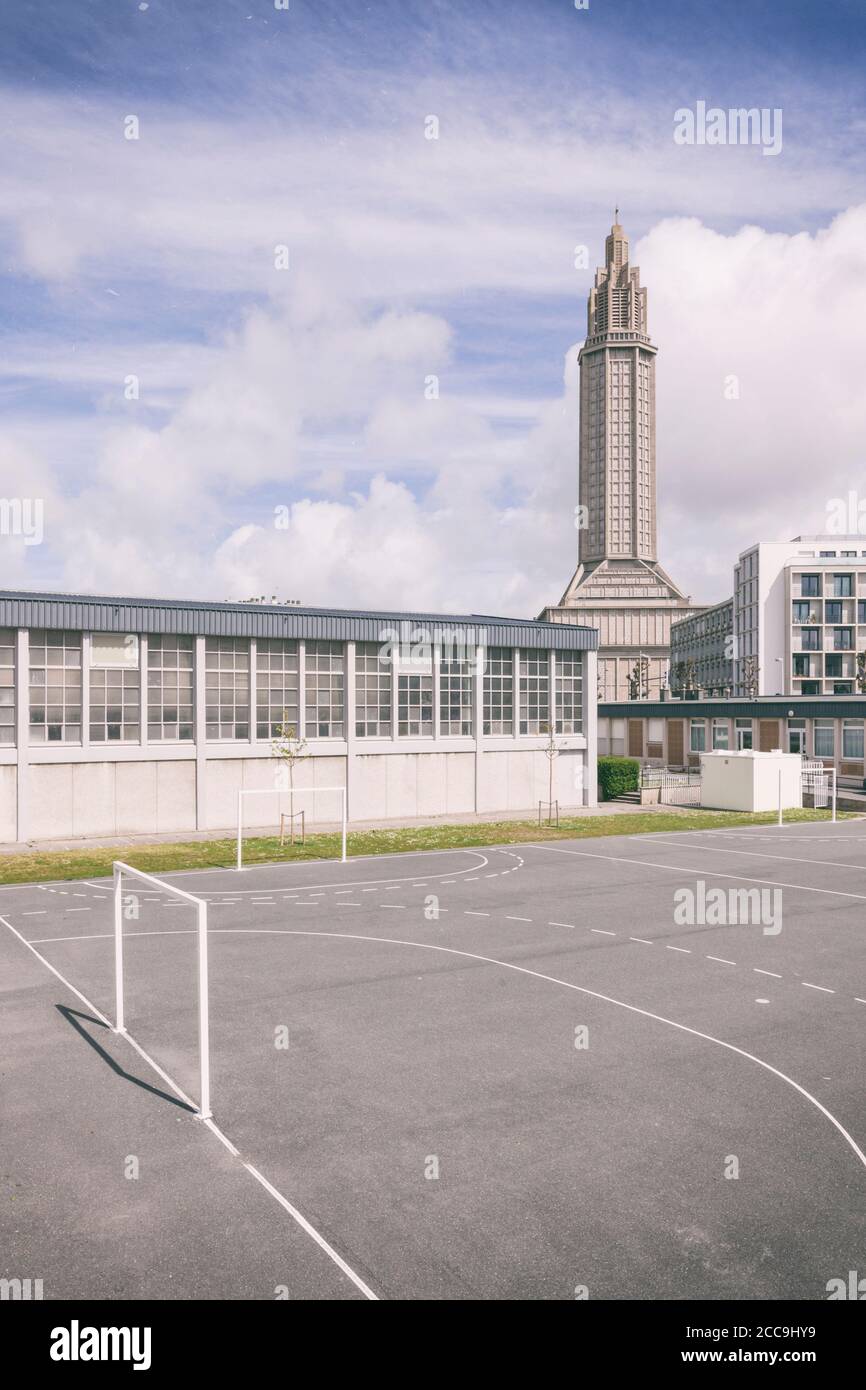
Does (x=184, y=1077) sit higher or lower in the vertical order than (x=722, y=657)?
lower

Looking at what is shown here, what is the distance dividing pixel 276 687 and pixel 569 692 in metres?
16.8

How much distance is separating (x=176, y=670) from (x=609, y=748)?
1752 inches

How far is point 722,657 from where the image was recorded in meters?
147

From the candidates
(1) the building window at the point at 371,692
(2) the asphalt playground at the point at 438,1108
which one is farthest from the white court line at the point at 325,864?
(1) the building window at the point at 371,692

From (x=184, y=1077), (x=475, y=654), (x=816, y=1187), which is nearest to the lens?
(x=816, y=1187)

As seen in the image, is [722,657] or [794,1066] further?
[722,657]

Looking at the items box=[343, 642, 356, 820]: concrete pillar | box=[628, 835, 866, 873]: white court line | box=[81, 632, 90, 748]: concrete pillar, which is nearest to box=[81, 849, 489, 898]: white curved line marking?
box=[628, 835, 866, 873]: white court line

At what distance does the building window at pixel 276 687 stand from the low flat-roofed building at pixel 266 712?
0.07 m

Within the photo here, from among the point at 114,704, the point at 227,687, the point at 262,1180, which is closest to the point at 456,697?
the point at 227,687

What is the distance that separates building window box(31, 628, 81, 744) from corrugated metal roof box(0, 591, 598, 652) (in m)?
0.79

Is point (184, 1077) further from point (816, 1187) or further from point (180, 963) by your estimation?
point (816, 1187)

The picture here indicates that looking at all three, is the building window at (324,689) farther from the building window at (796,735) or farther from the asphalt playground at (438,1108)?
the building window at (796,735)
